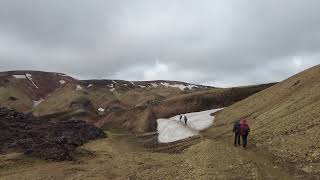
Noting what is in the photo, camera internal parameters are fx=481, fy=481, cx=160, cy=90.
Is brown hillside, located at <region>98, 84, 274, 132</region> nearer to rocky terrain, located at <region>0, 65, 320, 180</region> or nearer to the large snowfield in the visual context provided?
the large snowfield

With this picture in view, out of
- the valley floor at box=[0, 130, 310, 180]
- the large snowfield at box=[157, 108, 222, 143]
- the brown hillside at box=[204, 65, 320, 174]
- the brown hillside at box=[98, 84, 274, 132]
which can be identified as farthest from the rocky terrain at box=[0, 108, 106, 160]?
the brown hillside at box=[204, 65, 320, 174]

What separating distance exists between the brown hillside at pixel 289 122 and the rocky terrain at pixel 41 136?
870 inches

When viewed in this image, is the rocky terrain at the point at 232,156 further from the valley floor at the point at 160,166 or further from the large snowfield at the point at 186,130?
the large snowfield at the point at 186,130

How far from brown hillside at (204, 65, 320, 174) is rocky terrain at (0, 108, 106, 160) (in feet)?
72.5

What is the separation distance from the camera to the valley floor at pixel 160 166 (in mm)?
36312

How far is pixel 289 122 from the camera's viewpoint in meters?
56.5

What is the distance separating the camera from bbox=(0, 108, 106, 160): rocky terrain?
59919 mm

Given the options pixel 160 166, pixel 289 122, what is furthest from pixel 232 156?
pixel 289 122

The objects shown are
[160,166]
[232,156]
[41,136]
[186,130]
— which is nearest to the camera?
[232,156]

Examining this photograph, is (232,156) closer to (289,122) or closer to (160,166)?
(160,166)

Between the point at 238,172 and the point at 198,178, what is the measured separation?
3264 mm

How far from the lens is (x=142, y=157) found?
54.5 metres

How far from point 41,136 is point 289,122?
142 feet

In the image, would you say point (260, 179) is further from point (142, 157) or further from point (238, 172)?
point (142, 157)
